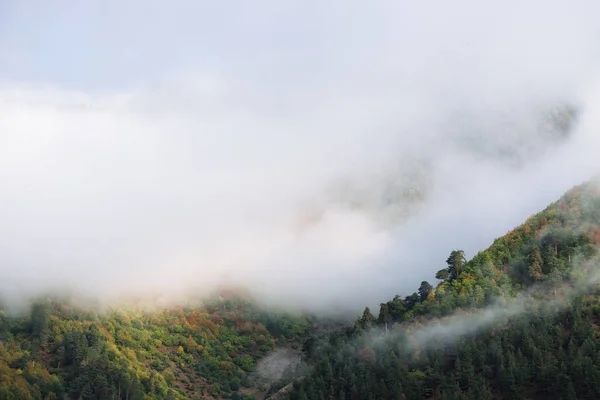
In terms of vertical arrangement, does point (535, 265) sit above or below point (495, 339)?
above

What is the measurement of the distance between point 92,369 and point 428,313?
88.0 meters

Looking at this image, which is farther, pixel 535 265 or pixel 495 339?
pixel 535 265

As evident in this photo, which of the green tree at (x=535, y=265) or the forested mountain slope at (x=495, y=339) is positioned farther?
the green tree at (x=535, y=265)

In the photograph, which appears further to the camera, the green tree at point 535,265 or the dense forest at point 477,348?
the green tree at point 535,265

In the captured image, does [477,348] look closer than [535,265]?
Yes

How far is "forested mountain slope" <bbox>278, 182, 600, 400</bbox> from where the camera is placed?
15325 centimetres

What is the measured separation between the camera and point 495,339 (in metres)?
165

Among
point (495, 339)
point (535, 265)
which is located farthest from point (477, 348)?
point (535, 265)

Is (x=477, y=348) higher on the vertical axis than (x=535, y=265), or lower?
lower

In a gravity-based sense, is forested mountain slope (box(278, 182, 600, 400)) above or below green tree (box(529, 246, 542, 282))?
below

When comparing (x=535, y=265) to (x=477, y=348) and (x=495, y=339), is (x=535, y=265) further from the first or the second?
(x=477, y=348)

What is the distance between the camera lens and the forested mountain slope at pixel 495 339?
153 metres

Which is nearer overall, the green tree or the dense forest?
the dense forest

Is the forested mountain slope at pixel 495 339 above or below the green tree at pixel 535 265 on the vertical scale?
below
